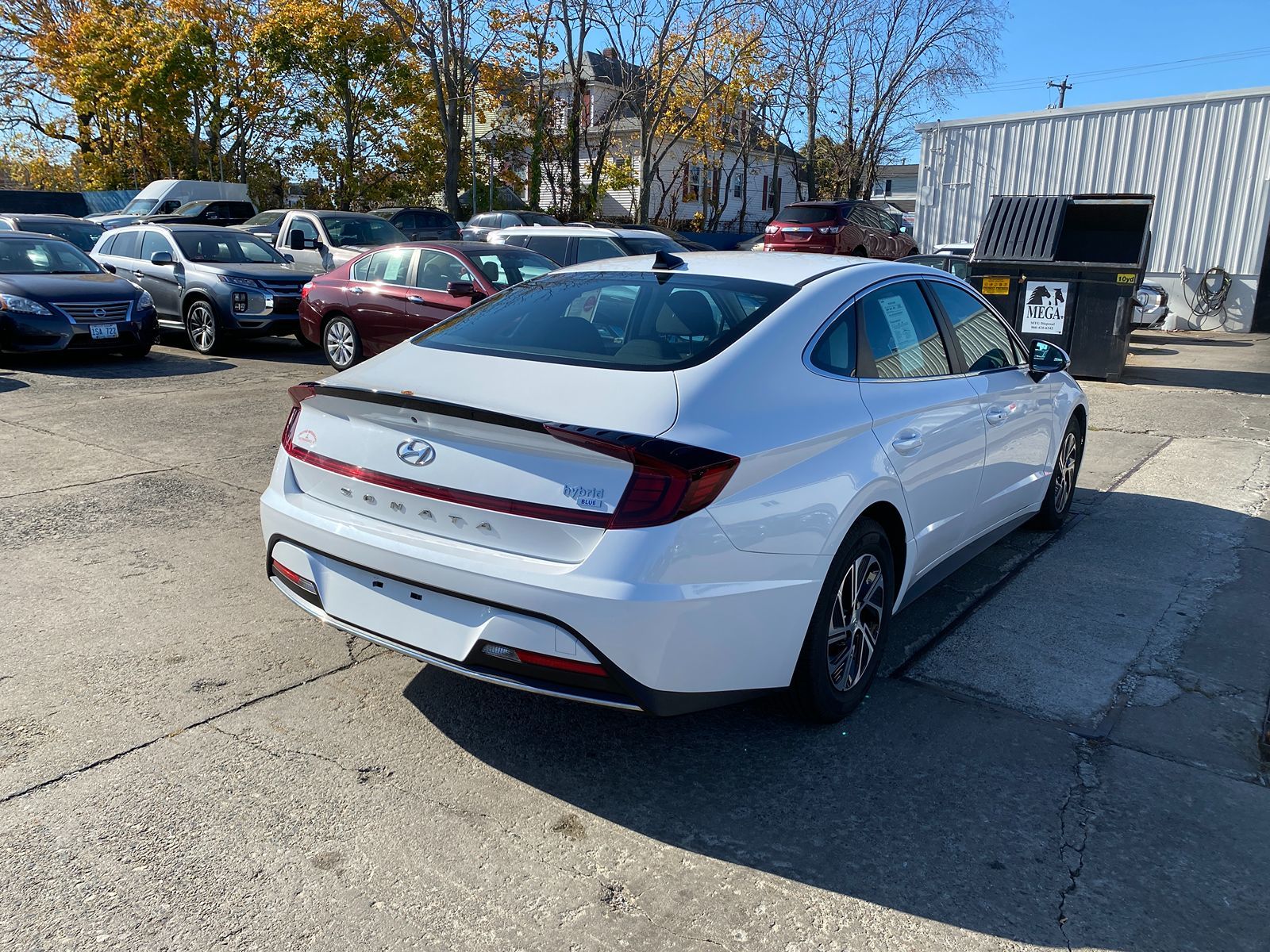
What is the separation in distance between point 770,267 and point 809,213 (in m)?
17.8

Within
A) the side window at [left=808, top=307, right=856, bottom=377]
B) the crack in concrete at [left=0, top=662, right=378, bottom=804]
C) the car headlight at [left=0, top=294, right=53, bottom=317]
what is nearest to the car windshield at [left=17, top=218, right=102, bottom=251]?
the car headlight at [left=0, top=294, right=53, bottom=317]

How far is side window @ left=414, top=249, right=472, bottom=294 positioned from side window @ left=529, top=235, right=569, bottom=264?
272cm

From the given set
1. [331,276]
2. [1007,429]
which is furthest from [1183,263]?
[1007,429]

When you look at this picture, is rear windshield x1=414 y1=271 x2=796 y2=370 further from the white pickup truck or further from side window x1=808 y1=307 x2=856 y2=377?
the white pickup truck

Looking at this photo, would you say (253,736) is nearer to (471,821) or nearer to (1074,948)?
(471,821)

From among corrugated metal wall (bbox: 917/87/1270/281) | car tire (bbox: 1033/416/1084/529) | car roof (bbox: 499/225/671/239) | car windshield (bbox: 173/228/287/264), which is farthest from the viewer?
corrugated metal wall (bbox: 917/87/1270/281)

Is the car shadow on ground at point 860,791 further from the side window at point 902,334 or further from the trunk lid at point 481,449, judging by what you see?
the side window at point 902,334

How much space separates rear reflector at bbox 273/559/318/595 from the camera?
11.2ft

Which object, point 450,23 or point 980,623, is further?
point 450,23

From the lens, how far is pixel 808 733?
3582 mm

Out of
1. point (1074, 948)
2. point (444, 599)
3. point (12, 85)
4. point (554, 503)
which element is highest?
point (12, 85)

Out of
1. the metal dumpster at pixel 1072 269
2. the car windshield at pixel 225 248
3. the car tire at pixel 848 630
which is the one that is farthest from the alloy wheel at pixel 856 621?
the car windshield at pixel 225 248

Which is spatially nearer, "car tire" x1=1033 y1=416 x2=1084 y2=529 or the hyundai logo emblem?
the hyundai logo emblem

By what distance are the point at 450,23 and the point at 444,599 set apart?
27.1m
